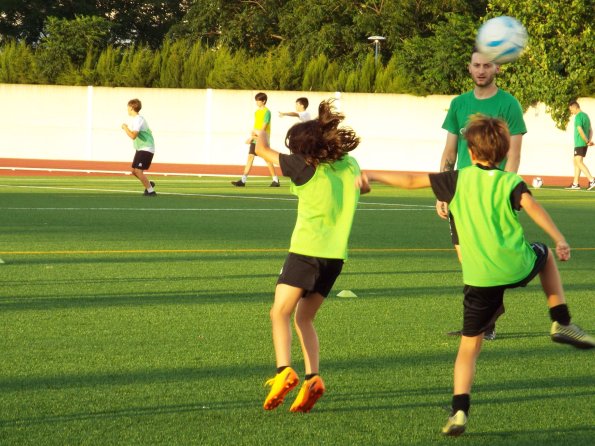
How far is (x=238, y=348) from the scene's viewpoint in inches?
288

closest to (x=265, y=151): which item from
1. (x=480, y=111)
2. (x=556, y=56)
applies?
(x=480, y=111)

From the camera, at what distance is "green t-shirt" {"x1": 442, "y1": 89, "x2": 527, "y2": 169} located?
8.55 m

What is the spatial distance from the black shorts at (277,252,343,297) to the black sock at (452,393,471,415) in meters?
0.93

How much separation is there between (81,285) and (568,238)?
764 centimetres

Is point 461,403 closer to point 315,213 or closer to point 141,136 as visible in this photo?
point 315,213

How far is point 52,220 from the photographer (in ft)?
53.7

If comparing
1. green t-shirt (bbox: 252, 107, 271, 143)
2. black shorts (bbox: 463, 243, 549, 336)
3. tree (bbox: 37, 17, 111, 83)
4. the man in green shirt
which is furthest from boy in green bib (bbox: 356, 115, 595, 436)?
tree (bbox: 37, 17, 111, 83)

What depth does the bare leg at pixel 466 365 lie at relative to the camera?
5457 millimetres

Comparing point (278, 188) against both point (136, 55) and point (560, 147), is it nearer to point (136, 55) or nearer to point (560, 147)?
point (560, 147)

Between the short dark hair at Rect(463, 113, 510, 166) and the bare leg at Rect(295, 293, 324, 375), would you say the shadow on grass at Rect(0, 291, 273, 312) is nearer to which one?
the bare leg at Rect(295, 293, 324, 375)

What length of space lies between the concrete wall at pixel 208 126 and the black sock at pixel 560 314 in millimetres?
30423

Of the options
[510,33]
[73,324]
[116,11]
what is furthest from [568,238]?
[116,11]

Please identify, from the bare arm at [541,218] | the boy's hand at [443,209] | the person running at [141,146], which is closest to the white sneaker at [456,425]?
the bare arm at [541,218]

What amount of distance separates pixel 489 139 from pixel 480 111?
2953mm
